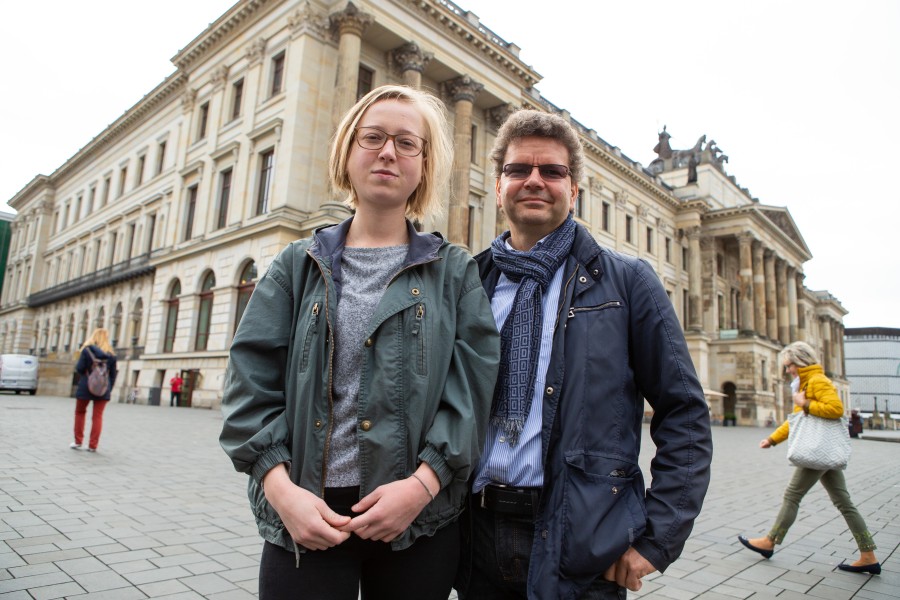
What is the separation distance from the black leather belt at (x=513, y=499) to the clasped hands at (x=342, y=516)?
42 centimetres

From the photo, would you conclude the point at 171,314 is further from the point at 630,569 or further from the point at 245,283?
the point at 630,569

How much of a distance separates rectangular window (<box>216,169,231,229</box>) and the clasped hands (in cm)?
2670

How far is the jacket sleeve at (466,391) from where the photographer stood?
1590 millimetres

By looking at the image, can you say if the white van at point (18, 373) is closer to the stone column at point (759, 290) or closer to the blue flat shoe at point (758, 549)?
the blue flat shoe at point (758, 549)

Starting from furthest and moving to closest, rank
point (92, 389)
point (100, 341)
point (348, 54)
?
point (348, 54), point (100, 341), point (92, 389)

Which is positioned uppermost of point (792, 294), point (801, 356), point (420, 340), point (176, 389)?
point (792, 294)

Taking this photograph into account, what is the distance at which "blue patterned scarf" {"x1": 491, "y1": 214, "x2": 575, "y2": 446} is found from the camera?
1979 millimetres

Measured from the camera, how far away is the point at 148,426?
542 inches

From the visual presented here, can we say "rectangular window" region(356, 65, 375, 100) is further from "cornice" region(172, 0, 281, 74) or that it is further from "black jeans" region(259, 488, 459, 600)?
"black jeans" region(259, 488, 459, 600)

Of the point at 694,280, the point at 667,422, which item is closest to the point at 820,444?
the point at 667,422

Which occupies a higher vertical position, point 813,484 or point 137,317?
point 137,317

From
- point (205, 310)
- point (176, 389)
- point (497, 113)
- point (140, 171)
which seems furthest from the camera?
point (140, 171)

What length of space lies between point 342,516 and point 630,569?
0.89 m

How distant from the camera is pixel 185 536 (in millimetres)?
4754
